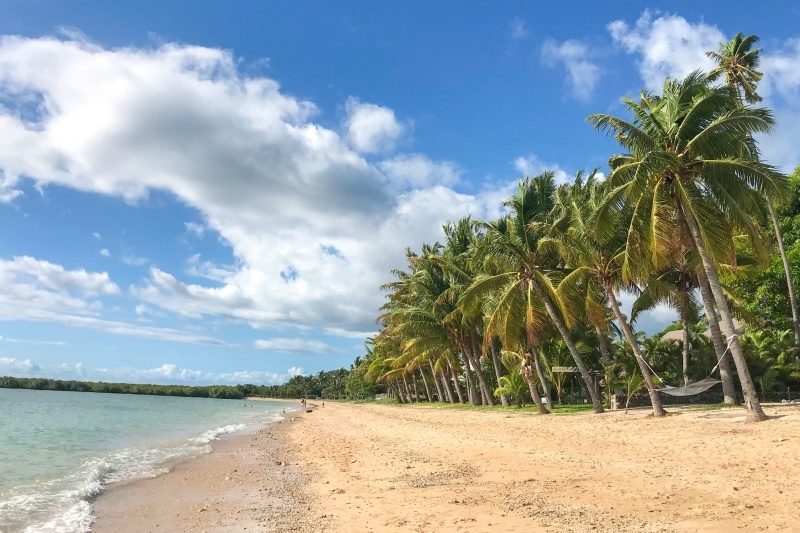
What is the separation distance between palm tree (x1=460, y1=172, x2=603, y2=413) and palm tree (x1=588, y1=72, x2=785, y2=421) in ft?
19.3

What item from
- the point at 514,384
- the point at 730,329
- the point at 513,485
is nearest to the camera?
the point at 513,485

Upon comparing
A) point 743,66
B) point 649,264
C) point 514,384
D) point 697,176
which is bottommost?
point 514,384

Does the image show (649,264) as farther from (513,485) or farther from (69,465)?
(69,465)

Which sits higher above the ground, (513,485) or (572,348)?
(572,348)

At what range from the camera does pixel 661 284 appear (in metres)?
19.5

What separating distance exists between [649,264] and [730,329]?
11.9 feet

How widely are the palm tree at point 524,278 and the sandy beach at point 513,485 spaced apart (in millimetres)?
5906

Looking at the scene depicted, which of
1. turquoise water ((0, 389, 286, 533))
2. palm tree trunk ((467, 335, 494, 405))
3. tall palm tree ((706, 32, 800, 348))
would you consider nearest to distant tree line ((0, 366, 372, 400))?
palm tree trunk ((467, 335, 494, 405))

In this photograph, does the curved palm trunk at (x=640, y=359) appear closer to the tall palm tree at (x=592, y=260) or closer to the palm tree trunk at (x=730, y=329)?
the tall palm tree at (x=592, y=260)

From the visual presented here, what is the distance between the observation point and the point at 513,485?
27.6ft

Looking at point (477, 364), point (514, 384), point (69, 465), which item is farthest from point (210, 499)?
point (477, 364)

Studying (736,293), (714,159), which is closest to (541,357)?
(736,293)

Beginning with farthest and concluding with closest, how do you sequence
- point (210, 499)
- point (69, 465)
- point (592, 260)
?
point (592, 260), point (69, 465), point (210, 499)

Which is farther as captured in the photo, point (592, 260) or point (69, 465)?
point (592, 260)
